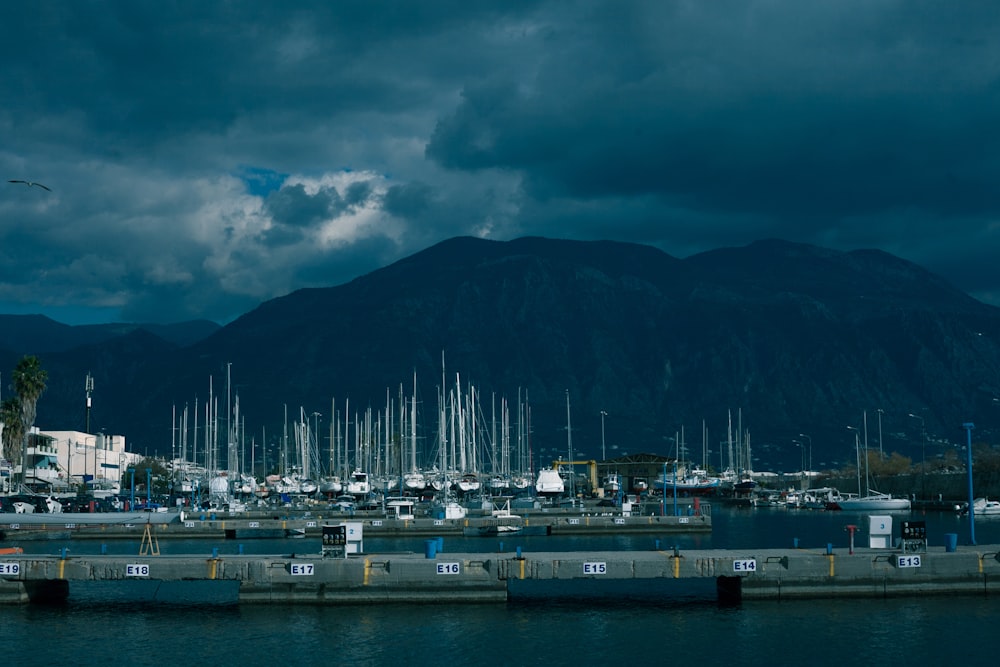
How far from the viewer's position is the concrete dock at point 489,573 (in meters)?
48.8

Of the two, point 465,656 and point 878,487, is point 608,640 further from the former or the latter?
point 878,487

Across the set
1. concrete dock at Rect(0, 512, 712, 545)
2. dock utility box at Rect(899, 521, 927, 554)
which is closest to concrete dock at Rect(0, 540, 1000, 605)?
dock utility box at Rect(899, 521, 927, 554)

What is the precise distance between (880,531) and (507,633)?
2168 cm

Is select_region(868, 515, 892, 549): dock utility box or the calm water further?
select_region(868, 515, 892, 549): dock utility box

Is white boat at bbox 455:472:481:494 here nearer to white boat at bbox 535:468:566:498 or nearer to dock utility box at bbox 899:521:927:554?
white boat at bbox 535:468:566:498

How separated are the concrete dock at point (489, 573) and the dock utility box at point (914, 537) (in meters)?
0.52

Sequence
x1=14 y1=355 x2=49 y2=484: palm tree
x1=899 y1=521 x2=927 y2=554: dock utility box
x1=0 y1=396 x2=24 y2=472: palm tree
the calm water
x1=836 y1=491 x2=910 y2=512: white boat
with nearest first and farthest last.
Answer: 1. the calm water
2. x1=899 y1=521 x2=927 y2=554: dock utility box
3. x1=14 y1=355 x2=49 y2=484: palm tree
4. x1=0 y1=396 x2=24 y2=472: palm tree
5. x1=836 y1=491 x2=910 y2=512: white boat

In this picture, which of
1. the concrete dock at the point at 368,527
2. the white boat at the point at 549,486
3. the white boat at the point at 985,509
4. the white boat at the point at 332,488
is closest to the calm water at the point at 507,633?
the concrete dock at the point at 368,527

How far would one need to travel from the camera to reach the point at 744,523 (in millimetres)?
124125

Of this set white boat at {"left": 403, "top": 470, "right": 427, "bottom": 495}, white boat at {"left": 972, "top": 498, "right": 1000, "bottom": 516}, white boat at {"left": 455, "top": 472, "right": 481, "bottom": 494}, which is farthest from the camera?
white boat at {"left": 403, "top": 470, "right": 427, "bottom": 495}

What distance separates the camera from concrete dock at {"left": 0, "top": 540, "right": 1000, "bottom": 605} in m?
48.8

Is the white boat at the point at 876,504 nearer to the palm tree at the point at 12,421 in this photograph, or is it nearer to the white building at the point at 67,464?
the white building at the point at 67,464

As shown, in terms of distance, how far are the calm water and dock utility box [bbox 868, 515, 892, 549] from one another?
475 cm

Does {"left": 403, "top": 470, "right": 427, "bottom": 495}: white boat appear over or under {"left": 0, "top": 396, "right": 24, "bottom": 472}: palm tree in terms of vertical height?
under
